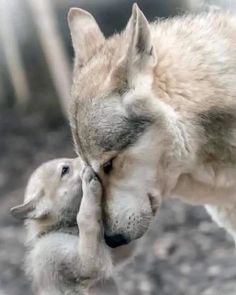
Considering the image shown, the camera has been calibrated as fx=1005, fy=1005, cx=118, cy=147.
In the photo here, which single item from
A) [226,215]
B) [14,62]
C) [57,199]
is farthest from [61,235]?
[14,62]

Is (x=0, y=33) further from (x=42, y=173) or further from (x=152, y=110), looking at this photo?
(x=152, y=110)

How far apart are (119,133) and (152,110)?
18 centimetres

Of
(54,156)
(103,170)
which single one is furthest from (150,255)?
(103,170)

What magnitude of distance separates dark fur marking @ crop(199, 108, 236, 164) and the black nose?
21.3 inches

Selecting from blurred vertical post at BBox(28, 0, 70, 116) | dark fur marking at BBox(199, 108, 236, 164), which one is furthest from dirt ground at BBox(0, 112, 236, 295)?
dark fur marking at BBox(199, 108, 236, 164)

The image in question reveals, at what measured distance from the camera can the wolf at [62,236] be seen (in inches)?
194

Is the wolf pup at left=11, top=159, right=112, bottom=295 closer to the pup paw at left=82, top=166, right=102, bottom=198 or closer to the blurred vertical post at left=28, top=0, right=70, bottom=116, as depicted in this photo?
the pup paw at left=82, top=166, right=102, bottom=198

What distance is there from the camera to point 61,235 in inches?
203

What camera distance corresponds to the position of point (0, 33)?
9.61 metres

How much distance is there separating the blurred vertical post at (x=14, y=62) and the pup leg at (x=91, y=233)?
15.7ft

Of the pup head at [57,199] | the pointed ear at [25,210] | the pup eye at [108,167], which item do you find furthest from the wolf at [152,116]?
the pointed ear at [25,210]

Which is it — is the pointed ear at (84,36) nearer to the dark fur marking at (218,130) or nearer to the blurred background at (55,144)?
the dark fur marking at (218,130)

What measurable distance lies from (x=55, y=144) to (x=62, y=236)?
3.94 m

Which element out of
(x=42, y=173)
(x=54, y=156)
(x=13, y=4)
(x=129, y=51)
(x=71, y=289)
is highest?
(x=129, y=51)
